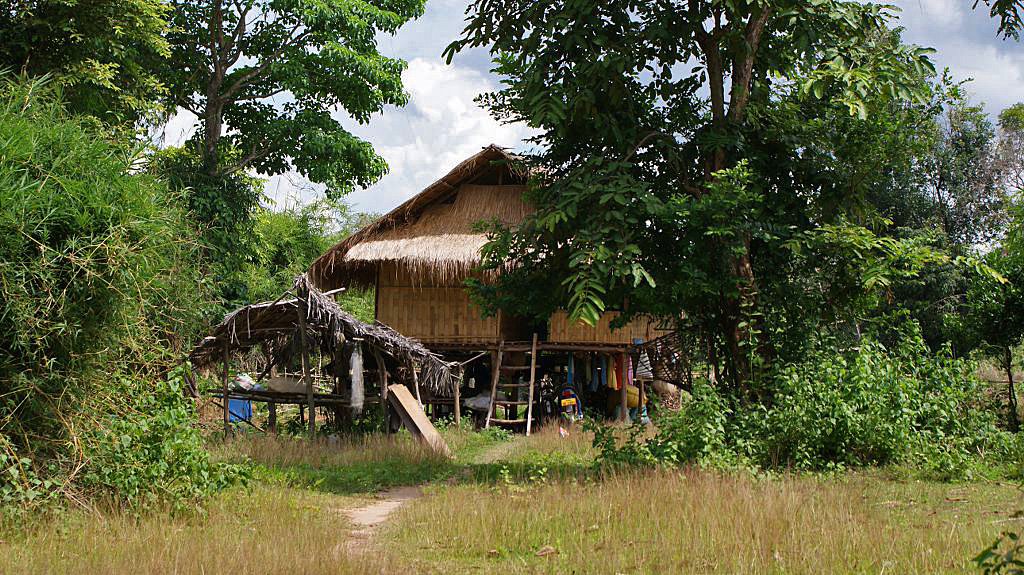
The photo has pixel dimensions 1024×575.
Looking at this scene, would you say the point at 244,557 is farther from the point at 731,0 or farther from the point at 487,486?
the point at 731,0

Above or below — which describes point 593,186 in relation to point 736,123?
below

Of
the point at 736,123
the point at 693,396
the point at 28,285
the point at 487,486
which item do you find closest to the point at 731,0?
the point at 736,123

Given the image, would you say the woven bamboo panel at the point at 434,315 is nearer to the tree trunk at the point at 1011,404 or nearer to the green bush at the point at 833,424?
the green bush at the point at 833,424

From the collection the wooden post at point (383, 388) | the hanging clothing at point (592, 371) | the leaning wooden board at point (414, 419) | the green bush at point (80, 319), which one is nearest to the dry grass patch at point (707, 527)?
the green bush at point (80, 319)

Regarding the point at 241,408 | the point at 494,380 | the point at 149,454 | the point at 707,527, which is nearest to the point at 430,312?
the point at 494,380

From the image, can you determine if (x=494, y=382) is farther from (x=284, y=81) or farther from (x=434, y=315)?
(x=284, y=81)

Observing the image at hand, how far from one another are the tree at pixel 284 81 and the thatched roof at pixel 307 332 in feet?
16.7

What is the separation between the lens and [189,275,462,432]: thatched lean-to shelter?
39.4 ft

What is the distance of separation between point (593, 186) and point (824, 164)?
297 centimetres

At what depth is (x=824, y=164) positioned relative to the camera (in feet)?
30.4

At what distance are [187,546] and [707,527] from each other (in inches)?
129

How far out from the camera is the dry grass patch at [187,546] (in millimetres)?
4574

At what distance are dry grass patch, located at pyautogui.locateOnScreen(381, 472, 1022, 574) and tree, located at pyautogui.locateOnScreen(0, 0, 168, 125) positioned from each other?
28.6ft

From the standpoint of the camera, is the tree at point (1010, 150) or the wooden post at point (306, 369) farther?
the tree at point (1010, 150)
